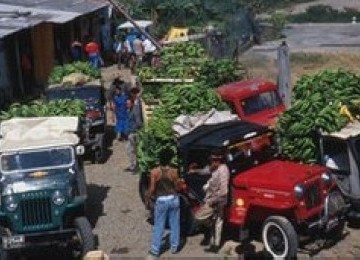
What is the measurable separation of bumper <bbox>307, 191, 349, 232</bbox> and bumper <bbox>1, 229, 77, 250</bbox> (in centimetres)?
426

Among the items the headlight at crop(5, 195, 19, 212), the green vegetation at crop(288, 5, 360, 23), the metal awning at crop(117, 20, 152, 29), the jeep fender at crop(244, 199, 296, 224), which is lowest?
the green vegetation at crop(288, 5, 360, 23)

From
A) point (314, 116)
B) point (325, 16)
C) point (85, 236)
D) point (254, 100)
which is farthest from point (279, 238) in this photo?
point (325, 16)

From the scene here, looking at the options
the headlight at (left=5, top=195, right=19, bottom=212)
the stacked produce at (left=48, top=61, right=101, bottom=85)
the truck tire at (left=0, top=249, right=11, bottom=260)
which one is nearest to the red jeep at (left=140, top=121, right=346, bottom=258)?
the headlight at (left=5, top=195, right=19, bottom=212)

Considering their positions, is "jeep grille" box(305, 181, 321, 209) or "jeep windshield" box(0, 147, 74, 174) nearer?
"jeep grille" box(305, 181, 321, 209)

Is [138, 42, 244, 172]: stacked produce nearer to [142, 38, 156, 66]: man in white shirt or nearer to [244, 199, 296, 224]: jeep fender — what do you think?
[244, 199, 296, 224]: jeep fender

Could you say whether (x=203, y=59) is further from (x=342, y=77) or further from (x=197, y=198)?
(x=197, y=198)

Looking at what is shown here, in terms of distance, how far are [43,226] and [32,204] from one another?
0.44 metres

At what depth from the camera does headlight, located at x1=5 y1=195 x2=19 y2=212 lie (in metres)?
14.7

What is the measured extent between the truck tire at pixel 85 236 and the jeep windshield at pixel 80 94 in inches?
347

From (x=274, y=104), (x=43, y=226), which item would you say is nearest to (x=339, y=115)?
(x=274, y=104)

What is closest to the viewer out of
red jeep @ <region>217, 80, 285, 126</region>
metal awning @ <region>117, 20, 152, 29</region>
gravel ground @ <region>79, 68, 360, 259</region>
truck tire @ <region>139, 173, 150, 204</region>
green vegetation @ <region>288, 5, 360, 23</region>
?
gravel ground @ <region>79, 68, 360, 259</region>

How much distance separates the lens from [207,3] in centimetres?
4294

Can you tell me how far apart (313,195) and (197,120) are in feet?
12.5

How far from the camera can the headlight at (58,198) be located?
586 inches
